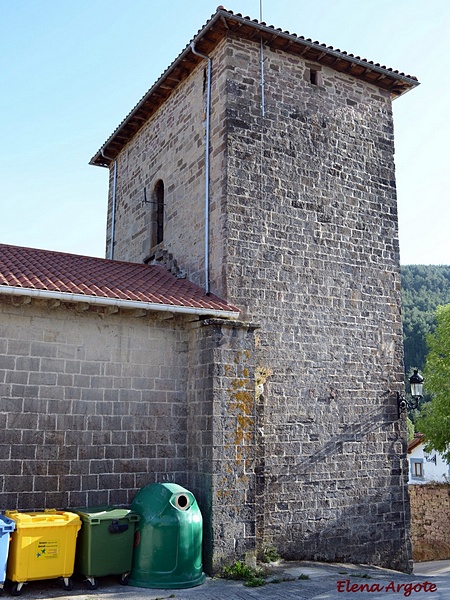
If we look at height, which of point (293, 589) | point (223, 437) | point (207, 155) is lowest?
point (293, 589)

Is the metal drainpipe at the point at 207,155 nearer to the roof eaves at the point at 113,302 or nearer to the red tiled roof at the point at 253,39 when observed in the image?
the red tiled roof at the point at 253,39

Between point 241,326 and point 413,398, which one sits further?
point 413,398

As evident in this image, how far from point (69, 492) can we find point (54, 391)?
1388mm

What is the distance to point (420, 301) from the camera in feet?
250

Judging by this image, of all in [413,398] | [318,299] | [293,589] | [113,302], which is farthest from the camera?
[413,398]

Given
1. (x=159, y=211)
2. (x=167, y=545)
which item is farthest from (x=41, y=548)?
(x=159, y=211)

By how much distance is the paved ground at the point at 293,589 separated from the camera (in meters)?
7.13

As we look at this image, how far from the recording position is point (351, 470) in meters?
10.6

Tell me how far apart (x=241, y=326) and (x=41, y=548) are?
407 centimetres

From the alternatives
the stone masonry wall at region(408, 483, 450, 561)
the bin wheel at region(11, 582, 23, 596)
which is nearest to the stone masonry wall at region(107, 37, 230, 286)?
the bin wheel at region(11, 582, 23, 596)

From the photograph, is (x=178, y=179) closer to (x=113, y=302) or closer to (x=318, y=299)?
(x=318, y=299)

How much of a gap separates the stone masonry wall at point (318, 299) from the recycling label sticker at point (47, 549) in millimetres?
3548

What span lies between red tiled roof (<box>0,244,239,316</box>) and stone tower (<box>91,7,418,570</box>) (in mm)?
478

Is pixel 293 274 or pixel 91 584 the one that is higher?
pixel 293 274
